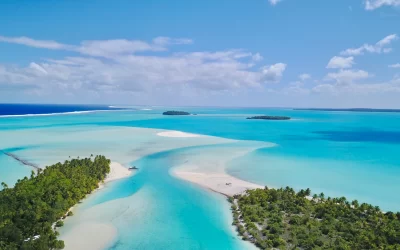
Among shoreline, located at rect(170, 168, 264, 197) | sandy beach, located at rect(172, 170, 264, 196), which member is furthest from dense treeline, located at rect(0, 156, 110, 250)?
sandy beach, located at rect(172, 170, 264, 196)

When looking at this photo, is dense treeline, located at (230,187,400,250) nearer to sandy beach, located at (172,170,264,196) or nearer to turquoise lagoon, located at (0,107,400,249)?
turquoise lagoon, located at (0,107,400,249)

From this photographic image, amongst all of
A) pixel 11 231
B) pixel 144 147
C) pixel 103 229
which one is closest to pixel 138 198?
pixel 103 229

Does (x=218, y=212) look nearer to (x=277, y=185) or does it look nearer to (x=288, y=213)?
(x=288, y=213)

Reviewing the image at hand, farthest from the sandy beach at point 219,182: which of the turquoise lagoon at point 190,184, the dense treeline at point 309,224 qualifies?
the dense treeline at point 309,224

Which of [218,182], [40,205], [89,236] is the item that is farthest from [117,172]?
[89,236]

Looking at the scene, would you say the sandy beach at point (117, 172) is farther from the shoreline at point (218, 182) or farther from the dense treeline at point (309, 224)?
the dense treeline at point (309, 224)
